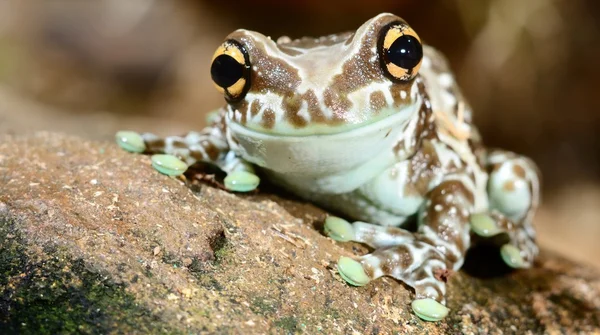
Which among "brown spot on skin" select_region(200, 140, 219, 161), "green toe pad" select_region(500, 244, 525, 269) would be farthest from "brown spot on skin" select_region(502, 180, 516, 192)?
"brown spot on skin" select_region(200, 140, 219, 161)

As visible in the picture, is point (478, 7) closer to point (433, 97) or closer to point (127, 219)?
point (433, 97)

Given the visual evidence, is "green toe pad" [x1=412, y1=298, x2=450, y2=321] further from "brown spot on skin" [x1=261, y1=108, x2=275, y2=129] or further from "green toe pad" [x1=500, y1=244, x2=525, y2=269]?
"brown spot on skin" [x1=261, y1=108, x2=275, y2=129]

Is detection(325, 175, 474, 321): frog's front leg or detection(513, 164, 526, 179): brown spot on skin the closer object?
detection(325, 175, 474, 321): frog's front leg

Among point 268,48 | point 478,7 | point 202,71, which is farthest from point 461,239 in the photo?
point 202,71

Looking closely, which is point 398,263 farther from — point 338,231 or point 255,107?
point 255,107

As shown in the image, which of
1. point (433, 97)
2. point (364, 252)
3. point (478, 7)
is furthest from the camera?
point (478, 7)

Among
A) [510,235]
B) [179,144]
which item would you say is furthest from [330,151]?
[510,235]
